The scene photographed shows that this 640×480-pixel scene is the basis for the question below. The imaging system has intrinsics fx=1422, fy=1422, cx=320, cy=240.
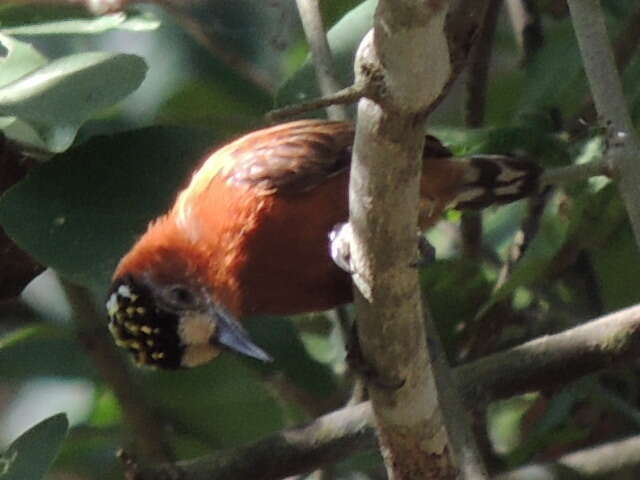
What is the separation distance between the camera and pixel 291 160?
7.87 ft

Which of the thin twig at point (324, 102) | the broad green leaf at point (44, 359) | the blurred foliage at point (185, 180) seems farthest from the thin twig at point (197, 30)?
the thin twig at point (324, 102)

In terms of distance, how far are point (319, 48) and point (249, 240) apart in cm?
34

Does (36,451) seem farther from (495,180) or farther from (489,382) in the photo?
(495,180)

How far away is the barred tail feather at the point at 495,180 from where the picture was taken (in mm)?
2297

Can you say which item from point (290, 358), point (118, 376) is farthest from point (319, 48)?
point (118, 376)

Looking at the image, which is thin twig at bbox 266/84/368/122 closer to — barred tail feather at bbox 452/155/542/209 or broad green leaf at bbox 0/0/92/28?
barred tail feather at bbox 452/155/542/209

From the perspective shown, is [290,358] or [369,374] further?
[290,358]

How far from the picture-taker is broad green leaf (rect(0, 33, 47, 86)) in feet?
7.07

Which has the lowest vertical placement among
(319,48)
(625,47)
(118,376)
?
(118,376)

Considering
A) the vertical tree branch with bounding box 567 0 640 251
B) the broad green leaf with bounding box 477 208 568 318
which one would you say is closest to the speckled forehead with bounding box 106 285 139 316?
the broad green leaf with bounding box 477 208 568 318

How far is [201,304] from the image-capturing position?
7.73 feet

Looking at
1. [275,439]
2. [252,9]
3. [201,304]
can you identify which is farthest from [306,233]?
[252,9]

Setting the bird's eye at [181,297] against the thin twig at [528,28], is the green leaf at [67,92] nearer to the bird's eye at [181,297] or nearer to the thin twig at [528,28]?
the bird's eye at [181,297]

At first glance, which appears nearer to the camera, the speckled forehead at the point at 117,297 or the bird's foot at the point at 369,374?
the bird's foot at the point at 369,374
